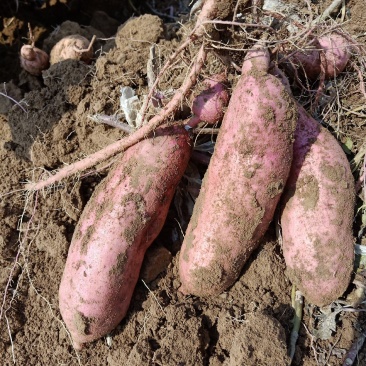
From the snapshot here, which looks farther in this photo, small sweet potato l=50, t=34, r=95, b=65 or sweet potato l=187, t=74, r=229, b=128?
small sweet potato l=50, t=34, r=95, b=65

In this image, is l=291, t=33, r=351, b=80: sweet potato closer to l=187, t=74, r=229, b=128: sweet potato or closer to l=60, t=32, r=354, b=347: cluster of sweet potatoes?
l=60, t=32, r=354, b=347: cluster of sweet potatoes

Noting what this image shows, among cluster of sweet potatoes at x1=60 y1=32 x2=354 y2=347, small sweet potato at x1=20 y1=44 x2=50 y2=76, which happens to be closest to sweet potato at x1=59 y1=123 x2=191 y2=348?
cluster of sweet potatoes at x1=60 y1=32 x2=354 y2=347

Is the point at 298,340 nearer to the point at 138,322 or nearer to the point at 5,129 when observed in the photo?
the point at 138,322

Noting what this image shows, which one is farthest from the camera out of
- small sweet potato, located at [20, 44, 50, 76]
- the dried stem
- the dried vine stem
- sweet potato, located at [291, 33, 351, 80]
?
small sweet potato, located at [20, 44, 50, 76]

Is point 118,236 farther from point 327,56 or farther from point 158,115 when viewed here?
point 327,56

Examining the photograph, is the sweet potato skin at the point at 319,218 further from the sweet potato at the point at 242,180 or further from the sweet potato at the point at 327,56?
the sweet potato at the point at 327,56

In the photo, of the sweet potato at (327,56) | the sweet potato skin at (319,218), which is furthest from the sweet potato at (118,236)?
the sweet potato at (327,56)

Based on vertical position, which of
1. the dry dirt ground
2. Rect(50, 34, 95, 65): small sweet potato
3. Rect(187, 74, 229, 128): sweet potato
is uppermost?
Rect(187, 74, 229, 128): sweet potato

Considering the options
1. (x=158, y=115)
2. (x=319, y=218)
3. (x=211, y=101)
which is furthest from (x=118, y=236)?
(x=319, y=218)
